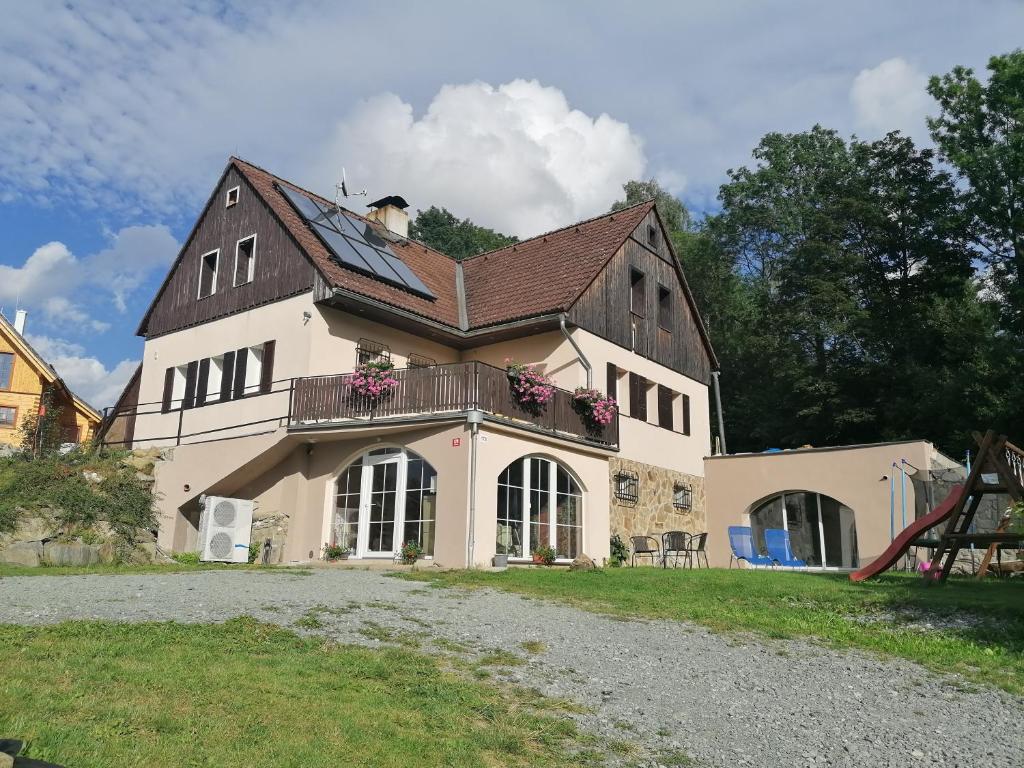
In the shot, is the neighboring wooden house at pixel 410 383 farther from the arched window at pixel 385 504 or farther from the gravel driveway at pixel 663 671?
the gravel driveway at pixel 663 671

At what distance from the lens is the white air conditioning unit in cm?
1834

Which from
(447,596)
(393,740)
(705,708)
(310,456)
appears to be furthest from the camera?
(310,456)

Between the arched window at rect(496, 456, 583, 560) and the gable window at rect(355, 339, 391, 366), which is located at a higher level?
the gable window at rect(355, 339, 391, 366)

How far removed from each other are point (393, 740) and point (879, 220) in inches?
1422

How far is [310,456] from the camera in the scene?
19.0 m

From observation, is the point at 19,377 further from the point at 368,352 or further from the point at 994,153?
the point at 994,153

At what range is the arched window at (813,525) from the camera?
22109 mm

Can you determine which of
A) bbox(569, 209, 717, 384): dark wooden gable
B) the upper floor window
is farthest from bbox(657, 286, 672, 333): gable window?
the upper floor window

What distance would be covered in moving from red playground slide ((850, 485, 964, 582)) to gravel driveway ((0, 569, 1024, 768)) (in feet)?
19.3

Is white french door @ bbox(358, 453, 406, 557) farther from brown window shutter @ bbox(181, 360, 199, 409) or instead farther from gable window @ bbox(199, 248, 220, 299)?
gable window @ bbox(199, 248, 220, 299)

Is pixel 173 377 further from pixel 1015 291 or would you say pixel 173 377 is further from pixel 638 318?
pixel 1015 291

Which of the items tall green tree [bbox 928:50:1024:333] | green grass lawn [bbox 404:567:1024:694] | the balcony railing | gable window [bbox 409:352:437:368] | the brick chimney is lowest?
green grass lawn [bbox 404:567:1024:694]

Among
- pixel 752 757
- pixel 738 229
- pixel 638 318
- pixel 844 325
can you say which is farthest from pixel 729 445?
pixel 752 757

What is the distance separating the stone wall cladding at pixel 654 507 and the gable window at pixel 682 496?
0.10 metres
